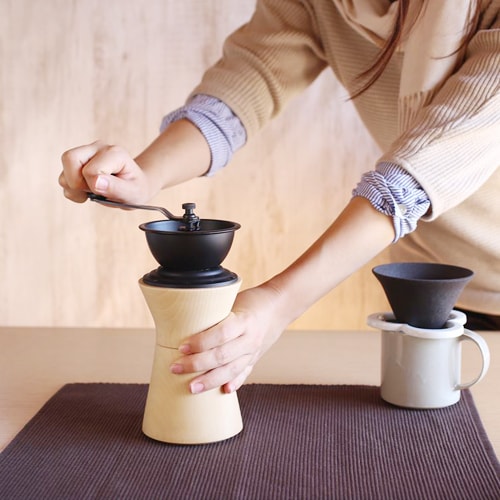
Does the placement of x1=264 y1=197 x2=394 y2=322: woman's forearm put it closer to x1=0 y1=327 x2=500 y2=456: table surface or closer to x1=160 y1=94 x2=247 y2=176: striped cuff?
x1=0 y1=327 x2=500 y2=456: table surface

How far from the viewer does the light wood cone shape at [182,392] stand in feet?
2.60

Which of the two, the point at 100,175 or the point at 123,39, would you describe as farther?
the point at 123,39

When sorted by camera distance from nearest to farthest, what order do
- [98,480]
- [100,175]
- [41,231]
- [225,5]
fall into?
[98,480], [100,175], [225,5], [41,231]

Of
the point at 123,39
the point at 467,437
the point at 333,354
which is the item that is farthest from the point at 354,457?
the point at 123,39

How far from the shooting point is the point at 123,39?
6.82ft

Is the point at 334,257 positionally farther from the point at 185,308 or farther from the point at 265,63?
the point at 265,63

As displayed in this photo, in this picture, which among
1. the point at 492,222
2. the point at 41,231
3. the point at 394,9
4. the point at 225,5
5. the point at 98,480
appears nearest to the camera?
the point at 98,480

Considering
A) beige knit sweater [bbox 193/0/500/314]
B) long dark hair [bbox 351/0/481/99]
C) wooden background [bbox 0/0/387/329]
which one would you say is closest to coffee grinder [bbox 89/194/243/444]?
beige knit sweater [bbox 193/0/500/314]

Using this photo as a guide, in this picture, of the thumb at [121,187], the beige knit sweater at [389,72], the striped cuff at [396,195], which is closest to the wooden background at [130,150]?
the beige knit sweater at [389,72]

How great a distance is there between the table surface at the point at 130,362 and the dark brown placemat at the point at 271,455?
0.15 ft

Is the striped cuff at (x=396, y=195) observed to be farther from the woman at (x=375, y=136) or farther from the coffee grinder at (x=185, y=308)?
the coffee grinder at (x=185, y=308)

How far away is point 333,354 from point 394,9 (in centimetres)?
50

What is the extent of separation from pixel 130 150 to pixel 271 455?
4.84 feet

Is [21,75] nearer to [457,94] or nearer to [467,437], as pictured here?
[457,94]
